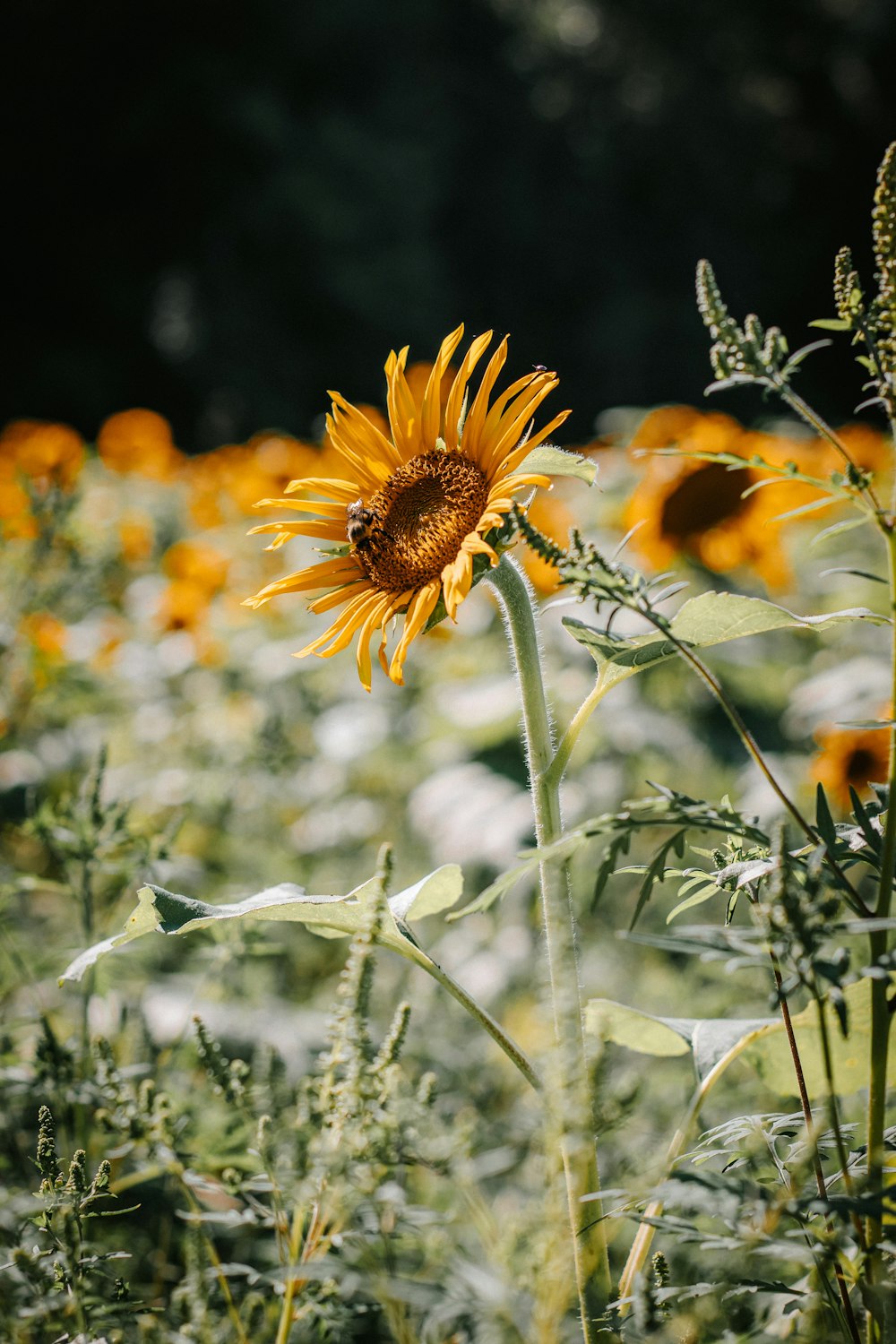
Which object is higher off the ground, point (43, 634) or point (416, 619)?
point (43, 634)

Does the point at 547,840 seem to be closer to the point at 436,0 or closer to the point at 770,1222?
the point at 770,1222

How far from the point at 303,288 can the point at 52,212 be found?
2.81 m

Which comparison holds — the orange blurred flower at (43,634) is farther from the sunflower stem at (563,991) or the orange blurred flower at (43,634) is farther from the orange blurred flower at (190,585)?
the sunflower stem at (563,991)

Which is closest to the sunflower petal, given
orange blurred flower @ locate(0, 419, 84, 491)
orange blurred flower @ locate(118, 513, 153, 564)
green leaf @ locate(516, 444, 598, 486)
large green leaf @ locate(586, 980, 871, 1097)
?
green leaf @ locate(516, 444, 598, 486)

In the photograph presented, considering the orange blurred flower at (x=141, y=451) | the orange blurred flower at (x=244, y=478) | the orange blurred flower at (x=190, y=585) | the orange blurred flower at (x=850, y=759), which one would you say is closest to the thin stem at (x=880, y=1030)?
the orange blurred flower at (x=850, y=759)

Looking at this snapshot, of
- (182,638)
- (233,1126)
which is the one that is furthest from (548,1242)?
(182,638)

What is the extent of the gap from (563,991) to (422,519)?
0.35 meters

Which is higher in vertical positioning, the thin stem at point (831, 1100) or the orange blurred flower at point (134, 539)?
the orange blurred flower at point (134, 539)

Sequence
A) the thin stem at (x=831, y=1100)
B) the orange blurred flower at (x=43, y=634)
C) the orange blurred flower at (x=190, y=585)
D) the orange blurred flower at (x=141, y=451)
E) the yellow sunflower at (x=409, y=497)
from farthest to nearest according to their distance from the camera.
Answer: the orange blurred flower at (x=141, y=451), the orange blurred flower at (x=190, y=585), the orange blurred flower at (x=43, y=634), the yellow sunflower at (x=409, y=497), the thin stem at (x=831, y=1100)

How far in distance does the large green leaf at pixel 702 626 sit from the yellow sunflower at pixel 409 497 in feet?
0.31

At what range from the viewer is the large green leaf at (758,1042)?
63 centimetres

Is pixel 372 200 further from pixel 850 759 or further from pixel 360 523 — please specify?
pixel 360 523

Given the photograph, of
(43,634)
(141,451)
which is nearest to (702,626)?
(43,634)

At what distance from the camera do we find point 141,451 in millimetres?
3391
